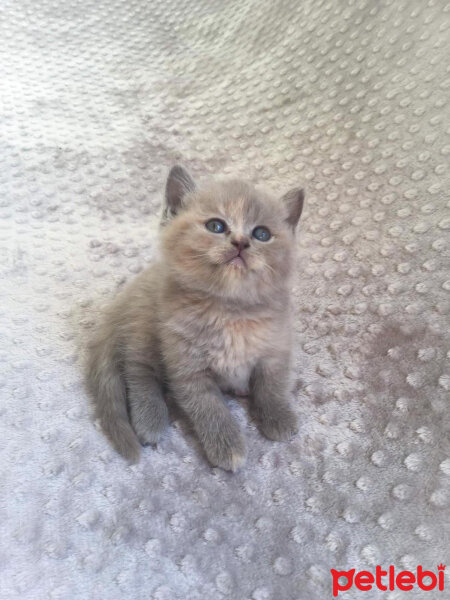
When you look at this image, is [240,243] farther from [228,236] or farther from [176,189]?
[176,189]

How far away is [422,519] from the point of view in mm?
646

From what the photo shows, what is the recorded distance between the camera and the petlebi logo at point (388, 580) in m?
0.59

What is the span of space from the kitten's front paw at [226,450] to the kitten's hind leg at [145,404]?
0.09 metres

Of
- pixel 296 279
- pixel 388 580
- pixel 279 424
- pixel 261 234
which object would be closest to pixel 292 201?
pixel 261 234

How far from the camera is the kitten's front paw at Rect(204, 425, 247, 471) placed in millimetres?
726

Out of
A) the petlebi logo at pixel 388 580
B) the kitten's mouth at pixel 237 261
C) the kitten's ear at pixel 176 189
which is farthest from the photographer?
the kitten's ear at pixel 176 189

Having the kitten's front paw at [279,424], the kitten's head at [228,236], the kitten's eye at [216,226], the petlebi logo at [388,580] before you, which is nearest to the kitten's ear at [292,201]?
the kitten's head at [228,236]

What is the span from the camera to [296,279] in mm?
1059

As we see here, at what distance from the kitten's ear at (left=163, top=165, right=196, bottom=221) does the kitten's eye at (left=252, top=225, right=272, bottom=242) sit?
6.1 inches

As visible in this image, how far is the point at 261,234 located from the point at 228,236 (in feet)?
0.24

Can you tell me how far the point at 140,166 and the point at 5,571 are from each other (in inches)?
42.4

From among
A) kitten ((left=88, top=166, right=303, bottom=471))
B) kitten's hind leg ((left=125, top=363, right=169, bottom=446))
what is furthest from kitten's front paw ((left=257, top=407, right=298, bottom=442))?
kitten's hind leg ((left=125, top=363, right=169, bottom=446))

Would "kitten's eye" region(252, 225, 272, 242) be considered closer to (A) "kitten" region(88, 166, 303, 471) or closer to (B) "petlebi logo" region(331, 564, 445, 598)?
(A) "kitten" region(88, 166, 303, 471)

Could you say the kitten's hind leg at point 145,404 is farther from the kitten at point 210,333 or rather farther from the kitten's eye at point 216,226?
the kitten's eye at point 216,226
